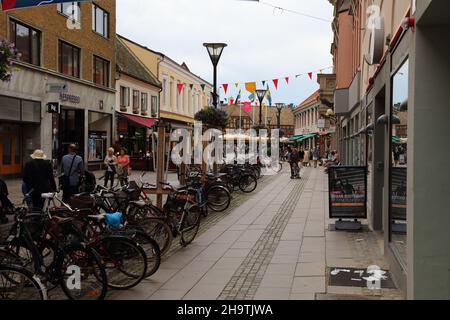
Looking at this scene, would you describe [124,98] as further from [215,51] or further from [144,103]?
[215,51]

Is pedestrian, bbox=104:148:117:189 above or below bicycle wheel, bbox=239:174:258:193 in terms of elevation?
above

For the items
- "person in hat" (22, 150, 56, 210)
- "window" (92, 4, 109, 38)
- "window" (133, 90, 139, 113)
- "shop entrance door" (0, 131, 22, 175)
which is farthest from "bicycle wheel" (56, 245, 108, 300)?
"window" (133, 90, 139, 113)

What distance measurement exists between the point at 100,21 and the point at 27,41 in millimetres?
8132

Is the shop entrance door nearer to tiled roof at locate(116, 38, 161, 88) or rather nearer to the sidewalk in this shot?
tiled roof at locate(116, 38, 161, 88)

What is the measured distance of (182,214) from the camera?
8602 millimetres

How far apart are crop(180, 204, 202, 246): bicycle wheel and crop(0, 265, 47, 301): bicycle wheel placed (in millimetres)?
3745

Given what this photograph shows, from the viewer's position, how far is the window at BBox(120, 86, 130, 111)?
33.8m

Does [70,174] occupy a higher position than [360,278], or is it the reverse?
[70,174]

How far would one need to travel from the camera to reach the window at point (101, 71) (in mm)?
29125

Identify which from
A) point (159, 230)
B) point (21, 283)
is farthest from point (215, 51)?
point (21, 283)

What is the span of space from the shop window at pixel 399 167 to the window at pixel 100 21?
24.2 metres

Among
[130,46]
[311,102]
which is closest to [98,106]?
[130,46]

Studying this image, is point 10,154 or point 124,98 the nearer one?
point 10,154

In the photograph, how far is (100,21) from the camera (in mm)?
29516
